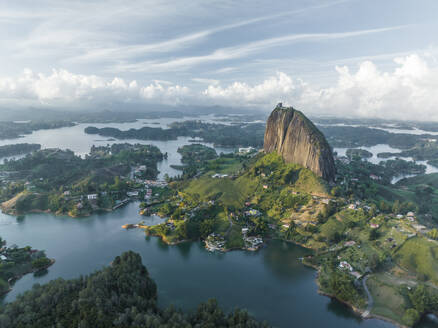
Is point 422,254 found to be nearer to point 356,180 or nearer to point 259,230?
point 259,230

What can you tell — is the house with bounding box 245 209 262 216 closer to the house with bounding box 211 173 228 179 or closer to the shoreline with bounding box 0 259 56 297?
the house with bounding box 211 173 228 179

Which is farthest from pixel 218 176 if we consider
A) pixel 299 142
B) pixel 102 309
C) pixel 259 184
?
pixel 102 309

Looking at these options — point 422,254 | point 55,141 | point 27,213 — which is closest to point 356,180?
point 422,254

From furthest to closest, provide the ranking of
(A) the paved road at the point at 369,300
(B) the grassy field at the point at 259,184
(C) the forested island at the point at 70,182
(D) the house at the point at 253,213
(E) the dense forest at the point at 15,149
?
(E) the dense forest at the point at 15,149 → (C) the forested island at the point at 70,182 → (B) the grassy field at the point at 259,184 → (D) the house at the point at 253,213 → (A) the paved road at the point at 369,300

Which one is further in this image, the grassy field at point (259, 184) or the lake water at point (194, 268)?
the grassy field at point (259, 184)

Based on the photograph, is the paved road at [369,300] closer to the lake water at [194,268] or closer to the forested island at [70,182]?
the lake water at [194,268]

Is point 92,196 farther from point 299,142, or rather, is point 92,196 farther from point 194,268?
point 299,142

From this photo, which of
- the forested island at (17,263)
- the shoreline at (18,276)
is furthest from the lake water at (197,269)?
the forested island at (17,263)

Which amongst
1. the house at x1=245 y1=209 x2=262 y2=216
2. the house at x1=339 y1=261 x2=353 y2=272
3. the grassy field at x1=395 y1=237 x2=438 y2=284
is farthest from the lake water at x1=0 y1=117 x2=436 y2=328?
the house at x1=245 y1=209 x2=262 y2=216
